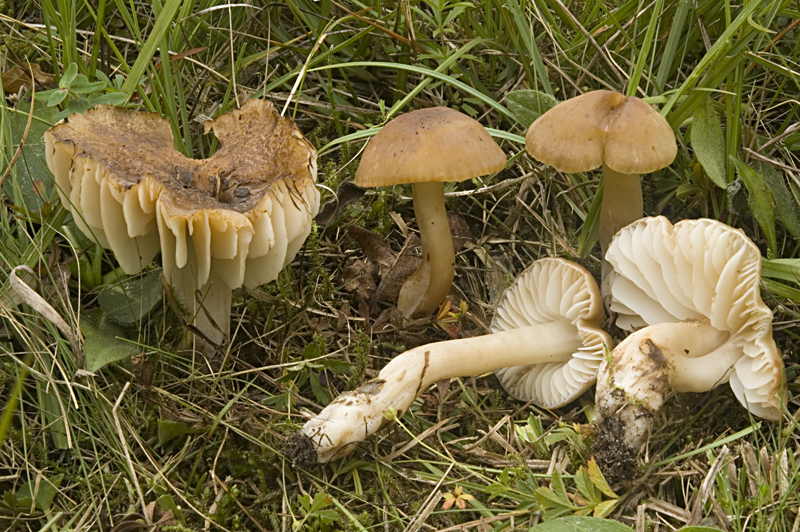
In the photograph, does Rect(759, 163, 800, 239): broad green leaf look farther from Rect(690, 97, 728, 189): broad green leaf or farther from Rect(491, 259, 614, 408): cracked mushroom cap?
Rect(491, 259, 614, 408): cracked mushroom cap

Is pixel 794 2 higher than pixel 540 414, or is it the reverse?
pixel 794 2

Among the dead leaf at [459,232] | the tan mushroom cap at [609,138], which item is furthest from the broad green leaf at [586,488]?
the dead leaf at [459,232]

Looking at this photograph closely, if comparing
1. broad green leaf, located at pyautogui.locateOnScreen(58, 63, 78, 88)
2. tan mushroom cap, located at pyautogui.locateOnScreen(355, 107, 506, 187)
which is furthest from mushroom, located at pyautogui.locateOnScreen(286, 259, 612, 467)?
broad green leaf, located at pyautogui.locateOnScreen(58, 63, 78, 88)

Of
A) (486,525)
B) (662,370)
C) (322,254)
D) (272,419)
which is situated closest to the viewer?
(486,525)

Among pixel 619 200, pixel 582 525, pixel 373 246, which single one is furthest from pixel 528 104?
pixel 582 525

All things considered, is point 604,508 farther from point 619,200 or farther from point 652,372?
point 619,200

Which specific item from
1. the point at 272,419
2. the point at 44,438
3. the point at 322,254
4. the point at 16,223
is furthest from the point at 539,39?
the point at 44,438

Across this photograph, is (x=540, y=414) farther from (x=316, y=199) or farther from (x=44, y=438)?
(x=44, y=438)
